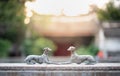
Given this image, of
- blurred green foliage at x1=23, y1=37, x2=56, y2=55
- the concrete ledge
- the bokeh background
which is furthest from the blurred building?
the concrete ledge

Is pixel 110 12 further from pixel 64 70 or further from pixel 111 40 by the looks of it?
pixel 64 70

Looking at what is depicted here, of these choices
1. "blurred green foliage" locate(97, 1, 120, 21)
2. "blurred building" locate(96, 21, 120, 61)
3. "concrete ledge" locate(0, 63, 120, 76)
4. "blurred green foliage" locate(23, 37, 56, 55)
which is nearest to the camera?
"concrete ledge" locate(0, 63, 120, 76)

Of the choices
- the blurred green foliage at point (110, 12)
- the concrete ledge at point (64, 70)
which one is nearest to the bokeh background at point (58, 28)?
the blurred green foliage at point (110, 12)

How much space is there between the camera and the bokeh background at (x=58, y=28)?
19656mm

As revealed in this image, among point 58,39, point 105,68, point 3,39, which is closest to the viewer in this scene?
point 105,68

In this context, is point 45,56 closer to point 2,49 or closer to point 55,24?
point 2,49

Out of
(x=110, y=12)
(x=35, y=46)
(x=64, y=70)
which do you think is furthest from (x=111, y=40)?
(x=64, y=70)

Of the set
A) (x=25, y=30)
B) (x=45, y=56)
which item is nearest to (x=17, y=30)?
(x=25, y=30)

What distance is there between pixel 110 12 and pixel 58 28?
374 cm

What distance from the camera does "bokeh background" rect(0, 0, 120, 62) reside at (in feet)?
64.5

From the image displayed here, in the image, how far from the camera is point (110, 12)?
23.2 meters

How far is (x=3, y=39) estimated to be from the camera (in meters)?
22.2

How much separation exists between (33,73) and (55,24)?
17.2 metres

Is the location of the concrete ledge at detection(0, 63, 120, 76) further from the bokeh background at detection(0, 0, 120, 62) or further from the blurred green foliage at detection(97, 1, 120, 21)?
the blurred green foliage at detection(97, 1, 120, 21)
